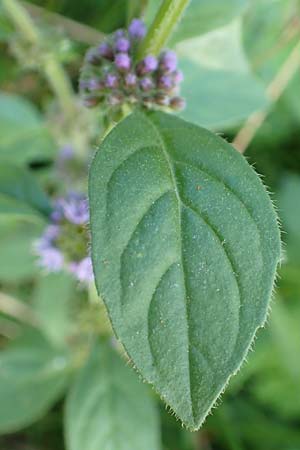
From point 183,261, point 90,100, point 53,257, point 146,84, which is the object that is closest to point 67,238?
point 53,257

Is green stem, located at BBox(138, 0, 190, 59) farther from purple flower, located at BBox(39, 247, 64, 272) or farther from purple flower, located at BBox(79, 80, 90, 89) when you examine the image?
purple flower, located at BBox(39, 247, 64, 272)

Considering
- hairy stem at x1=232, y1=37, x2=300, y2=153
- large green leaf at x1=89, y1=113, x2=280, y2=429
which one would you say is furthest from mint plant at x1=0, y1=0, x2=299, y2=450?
hairy stem at x1=232, y1=37, x2=300, y2=153

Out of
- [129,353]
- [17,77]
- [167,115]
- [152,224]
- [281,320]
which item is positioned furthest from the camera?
[17,77]

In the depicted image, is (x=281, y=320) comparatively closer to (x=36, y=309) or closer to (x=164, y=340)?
(x=36, y=309)

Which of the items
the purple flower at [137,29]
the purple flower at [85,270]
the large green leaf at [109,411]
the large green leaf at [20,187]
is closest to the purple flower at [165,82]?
the purple flower at [137,29]

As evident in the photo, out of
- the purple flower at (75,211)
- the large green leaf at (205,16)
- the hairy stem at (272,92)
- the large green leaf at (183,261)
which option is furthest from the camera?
the hairy stem at (272,92)

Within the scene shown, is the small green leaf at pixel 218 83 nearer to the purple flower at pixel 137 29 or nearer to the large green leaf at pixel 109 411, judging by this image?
the purple flower at pixel 137 29

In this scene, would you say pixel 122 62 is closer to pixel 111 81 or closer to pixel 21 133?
pixel 111 81

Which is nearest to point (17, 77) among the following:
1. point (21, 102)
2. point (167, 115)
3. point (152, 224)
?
point (21, 102)

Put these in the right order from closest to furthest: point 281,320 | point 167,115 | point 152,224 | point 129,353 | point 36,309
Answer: point 129,353, point 152,224, point 167,115, point 36,309, point 281,320
